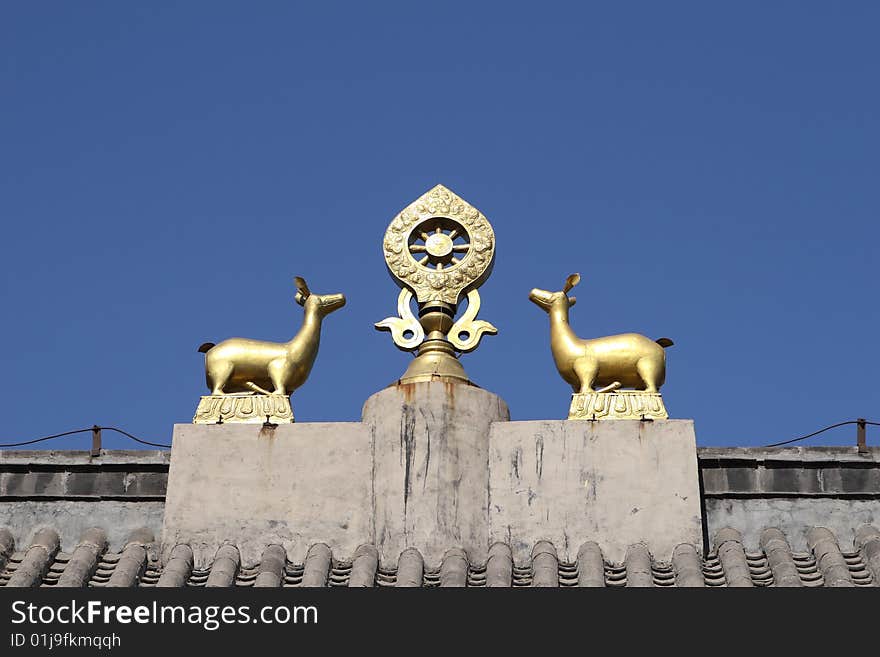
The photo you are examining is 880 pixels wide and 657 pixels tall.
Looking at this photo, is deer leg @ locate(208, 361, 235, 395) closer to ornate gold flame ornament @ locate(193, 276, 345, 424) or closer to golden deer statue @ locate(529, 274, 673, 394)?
ornate gold flame ornament @ locate(193, 276, 345, 424)

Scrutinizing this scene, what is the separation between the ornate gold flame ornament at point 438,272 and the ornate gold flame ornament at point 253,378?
786 millimetres

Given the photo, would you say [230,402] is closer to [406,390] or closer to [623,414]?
[406,390]

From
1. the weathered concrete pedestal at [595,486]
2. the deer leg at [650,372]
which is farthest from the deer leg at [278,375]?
the deer leg at [650,372]

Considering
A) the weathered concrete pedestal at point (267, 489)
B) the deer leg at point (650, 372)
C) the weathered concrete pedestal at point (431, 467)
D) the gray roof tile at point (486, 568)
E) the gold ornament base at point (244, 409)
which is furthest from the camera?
the gold ornament base at point (244, 409)

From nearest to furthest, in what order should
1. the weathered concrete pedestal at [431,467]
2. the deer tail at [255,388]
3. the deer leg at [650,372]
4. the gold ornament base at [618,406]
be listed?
1. the weathered concrete pedestal at [431,467]
2. the gold ornament base at [618,406]
3. the deer leg at [650,372]
4. the deer tail at [255,388]

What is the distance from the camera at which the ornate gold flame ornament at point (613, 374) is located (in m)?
16.0

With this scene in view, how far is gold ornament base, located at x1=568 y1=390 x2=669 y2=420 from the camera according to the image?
15914mm

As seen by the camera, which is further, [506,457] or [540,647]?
[506,457]

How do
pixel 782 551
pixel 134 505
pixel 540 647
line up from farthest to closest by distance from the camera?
pixel 134 505 → pixel 782 551 → pixel 540 647

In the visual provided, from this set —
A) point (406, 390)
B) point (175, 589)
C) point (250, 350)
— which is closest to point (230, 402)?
point (250, 350)

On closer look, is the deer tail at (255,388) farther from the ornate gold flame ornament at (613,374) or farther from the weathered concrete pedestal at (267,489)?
the ornate gold flame ornament at (613,374)

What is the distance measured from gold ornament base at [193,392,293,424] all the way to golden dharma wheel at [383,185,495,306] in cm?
149

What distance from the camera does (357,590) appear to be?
1346 centimetres

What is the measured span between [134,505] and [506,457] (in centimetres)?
316
